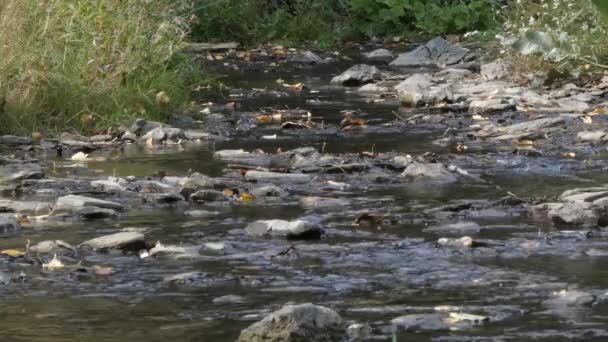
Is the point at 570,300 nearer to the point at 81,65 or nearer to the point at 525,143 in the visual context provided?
the point at 525,143

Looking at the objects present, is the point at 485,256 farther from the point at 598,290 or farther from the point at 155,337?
Answer: the point at 155,337

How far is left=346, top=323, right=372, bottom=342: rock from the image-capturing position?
332cm

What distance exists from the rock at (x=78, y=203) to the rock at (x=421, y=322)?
2247 mm

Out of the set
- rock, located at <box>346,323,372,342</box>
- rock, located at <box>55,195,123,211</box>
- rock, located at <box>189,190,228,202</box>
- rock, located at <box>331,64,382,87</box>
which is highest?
rock, located at <box>346,323,372,342</box>

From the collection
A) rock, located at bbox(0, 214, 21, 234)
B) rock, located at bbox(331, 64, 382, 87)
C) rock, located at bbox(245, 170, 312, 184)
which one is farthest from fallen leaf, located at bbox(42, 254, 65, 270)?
rock, located at bbox(331, 64, 382, 87)

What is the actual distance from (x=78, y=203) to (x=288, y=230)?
3.64 feet

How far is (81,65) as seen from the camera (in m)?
8.49

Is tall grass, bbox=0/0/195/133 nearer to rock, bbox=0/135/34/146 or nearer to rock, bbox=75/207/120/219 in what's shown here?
rock, bbox=0/135/34/146

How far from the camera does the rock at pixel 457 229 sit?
15.9ft

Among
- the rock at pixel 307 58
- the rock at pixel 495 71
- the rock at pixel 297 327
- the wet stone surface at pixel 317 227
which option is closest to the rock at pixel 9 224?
the wet stone surface at pixel 317 227

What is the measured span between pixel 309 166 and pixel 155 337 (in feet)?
11.0

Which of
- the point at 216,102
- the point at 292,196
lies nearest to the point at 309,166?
the point at 292,196

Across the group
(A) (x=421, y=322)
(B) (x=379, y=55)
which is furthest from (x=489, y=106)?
(A) (x=421, y=322)

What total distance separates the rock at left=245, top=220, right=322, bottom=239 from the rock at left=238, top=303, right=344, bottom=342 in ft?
4.62
